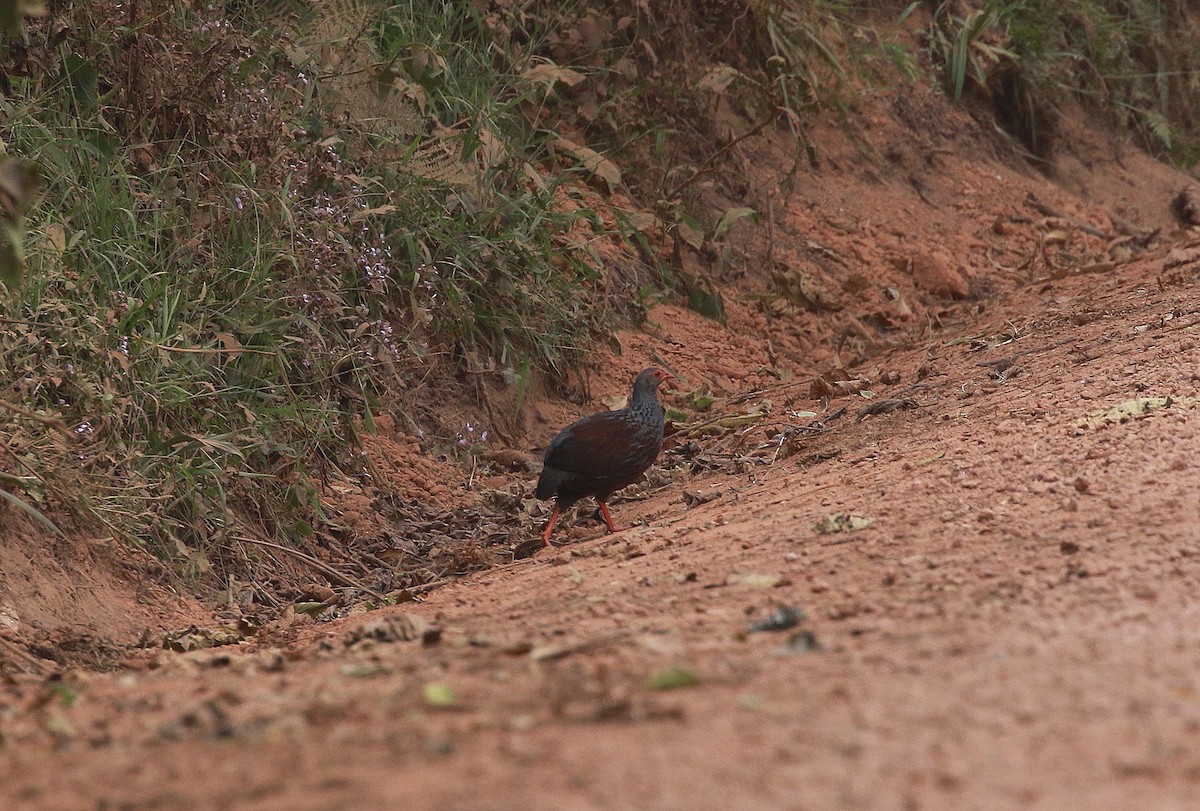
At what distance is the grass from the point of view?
4.93 metres

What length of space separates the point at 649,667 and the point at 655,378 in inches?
142

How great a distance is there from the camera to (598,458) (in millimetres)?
5379

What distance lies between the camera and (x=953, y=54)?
34.7 feet

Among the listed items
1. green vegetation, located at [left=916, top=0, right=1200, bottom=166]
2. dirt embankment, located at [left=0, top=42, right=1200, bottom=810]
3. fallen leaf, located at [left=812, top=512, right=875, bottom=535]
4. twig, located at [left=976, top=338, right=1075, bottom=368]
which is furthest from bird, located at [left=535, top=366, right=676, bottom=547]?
green vegetation, located at [left=916, top=0, right=1200, bottom=166]

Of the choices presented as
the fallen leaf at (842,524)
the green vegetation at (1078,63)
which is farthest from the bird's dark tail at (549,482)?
the green vegetation at (1078,63)

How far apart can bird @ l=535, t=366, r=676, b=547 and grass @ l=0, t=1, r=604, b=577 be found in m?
0.98

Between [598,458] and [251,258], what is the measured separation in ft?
5.69

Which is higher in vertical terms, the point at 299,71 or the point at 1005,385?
the point at 299,71

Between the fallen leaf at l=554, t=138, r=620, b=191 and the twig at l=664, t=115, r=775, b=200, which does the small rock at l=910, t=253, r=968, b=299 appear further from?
the fallen leaf at l=554, t=138, r=620, b=191

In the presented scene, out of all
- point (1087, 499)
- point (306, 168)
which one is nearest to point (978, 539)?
point (1087, 499)

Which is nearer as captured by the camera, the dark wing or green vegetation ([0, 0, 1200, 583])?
green vegetation ([0, 0, 1200, 583])

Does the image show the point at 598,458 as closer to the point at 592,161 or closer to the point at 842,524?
the point at 842,524

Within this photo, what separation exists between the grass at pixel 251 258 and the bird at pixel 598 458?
0.98m

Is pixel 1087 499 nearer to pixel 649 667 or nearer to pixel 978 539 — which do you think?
pixel 978 539
